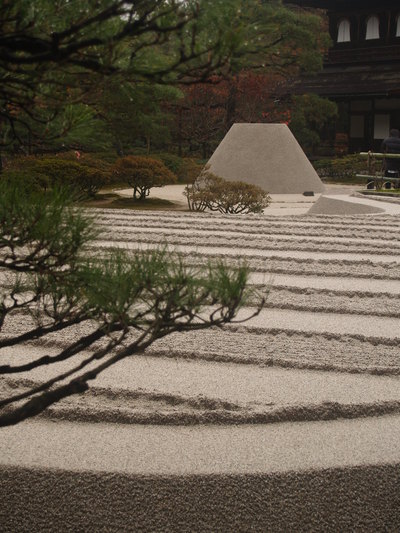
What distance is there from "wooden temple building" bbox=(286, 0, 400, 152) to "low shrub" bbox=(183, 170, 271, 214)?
32.5 feet

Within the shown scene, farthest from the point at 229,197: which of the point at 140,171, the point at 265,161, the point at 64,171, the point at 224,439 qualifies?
the point at 224,439

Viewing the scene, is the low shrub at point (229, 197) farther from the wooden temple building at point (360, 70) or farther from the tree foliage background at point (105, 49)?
the wooden temple building at point (360, 70)

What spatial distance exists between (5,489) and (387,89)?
18682mm

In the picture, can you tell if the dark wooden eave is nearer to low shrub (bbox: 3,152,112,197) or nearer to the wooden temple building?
the wooden temple building

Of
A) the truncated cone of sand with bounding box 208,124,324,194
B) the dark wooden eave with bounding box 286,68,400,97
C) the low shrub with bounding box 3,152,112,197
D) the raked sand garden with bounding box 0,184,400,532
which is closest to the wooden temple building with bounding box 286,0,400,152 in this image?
the dark wooden eave with bounding box 286,68,400,97

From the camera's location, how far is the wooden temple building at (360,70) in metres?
20.5

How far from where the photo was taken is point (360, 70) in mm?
20953

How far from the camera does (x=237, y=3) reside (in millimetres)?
1503

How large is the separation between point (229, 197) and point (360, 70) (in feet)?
37.8

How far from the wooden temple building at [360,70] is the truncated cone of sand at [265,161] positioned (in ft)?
19.7

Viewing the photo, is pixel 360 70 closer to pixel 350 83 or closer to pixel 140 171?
pixel 350 83

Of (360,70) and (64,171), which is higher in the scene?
(360,70)

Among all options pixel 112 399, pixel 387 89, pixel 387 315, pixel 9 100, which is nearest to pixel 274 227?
pixel 387 315

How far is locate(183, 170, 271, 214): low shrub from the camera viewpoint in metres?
11.1
